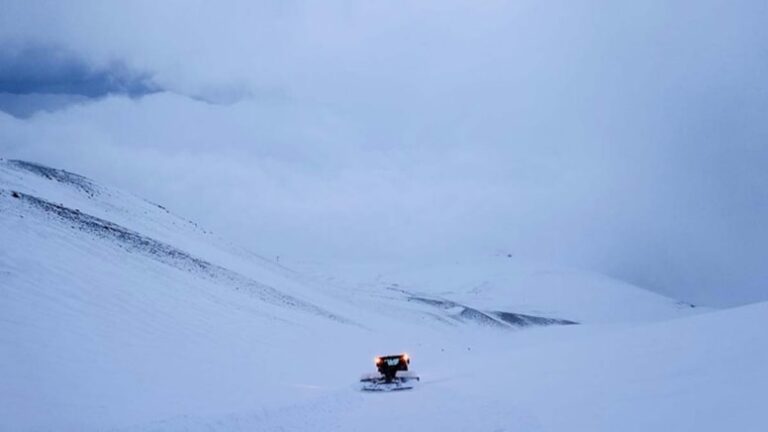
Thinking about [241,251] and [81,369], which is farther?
[241,251]

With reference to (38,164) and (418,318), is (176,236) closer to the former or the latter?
(38,164)

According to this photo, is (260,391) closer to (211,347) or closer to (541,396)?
(211,347)

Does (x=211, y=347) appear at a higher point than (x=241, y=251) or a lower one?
lower

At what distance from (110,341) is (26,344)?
367cm

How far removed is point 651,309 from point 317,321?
4387 inches

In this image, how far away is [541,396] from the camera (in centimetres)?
1305

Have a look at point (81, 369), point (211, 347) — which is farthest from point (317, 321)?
point (81, 369)

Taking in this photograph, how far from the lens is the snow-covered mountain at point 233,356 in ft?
36.1

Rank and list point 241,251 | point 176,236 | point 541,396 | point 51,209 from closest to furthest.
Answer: point 541,396
point 51,209
point 176,236
point 241,251

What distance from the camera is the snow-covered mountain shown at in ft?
36.1

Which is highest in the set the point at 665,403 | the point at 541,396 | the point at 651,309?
the point at 651,309

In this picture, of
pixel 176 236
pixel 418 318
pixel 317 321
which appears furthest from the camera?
pixel 418 318

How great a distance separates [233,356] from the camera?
77.3 feet

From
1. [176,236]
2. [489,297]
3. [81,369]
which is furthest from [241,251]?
[489,297]
